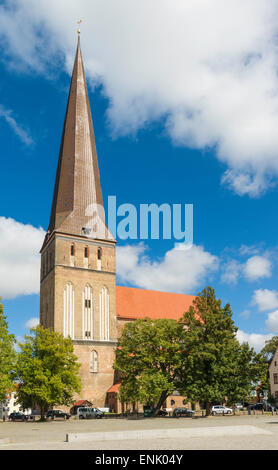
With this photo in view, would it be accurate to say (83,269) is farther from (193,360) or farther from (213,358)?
(213,358)

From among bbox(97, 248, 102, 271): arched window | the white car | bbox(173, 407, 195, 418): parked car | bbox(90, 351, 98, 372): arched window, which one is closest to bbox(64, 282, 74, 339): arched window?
bbox(90, 351, 98, 372): arched window

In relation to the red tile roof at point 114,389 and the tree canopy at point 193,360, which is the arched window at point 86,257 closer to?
the tree canopy at point 193,360

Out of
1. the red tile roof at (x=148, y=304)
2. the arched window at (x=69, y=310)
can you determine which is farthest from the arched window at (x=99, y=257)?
the red tile roof at (x=148, y=304)

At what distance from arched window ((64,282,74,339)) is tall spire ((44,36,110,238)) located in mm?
6499

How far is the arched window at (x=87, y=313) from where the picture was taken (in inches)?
1938

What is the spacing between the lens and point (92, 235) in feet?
174

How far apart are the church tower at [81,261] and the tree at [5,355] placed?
9.79m

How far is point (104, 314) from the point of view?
51.0 m

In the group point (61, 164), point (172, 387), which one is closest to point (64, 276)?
point (61, 164)

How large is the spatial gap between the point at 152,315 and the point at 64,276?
1430cm

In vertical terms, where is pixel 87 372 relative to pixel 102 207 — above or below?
below
